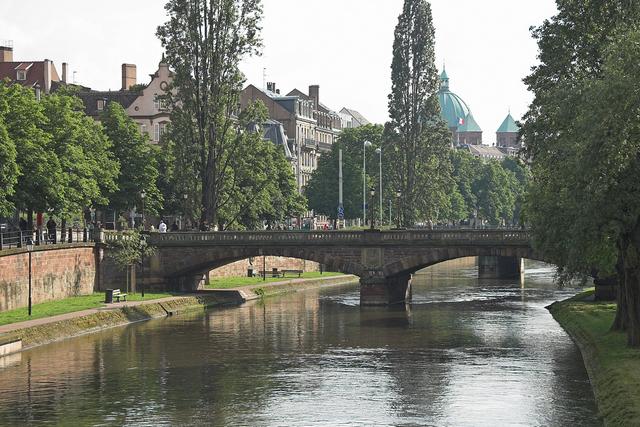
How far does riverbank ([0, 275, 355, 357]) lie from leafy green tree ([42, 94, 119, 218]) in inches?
405

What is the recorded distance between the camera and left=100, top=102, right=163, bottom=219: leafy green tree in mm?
120750

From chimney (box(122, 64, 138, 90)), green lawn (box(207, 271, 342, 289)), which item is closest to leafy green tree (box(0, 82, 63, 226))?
green lawn (box(207, 271, 342, 289))

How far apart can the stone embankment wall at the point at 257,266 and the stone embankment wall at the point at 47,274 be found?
993 inches

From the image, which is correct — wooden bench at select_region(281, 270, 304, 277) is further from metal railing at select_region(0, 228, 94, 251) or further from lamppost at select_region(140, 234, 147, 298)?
metal railing at select_region(0, 228, 94, 251)

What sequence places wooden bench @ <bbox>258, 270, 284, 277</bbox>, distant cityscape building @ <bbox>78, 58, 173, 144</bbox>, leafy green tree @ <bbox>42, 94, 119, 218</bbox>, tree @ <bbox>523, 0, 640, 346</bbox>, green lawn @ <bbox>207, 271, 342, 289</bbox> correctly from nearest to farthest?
tree @ <bbox>523, 0, 640, 346</bbox>, leafy green tree @ <bbox>42, 94, 119, 218</bbox>, green lawn @ <bbox>207, 271, 342, 289</bbox>, wooden bench @ <bbox>258, 270, 284, 277</bbox>, distant cityscape building @ <bbox>78, 58, 173, 144</bbox>

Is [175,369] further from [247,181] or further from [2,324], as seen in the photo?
[247,181]

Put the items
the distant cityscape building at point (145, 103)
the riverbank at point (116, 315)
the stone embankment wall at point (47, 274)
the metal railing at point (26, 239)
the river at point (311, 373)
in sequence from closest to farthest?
the river at point (311, 373) < the riverbank at point (116, 315) < the stone embankment wall at point (47, 274) < the metal railing at point (26, 239) < the distant cityscape building at point (145, 103)

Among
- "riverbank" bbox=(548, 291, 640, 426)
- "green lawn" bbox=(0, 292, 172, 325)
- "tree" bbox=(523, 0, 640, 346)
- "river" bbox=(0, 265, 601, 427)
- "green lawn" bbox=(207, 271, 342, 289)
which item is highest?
"tree" bbox=(523, 0, 640, 346)

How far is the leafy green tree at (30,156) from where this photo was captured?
92312mm

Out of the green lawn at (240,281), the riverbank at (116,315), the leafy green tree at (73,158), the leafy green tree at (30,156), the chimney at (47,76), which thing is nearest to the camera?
the riverbank at (116,315)

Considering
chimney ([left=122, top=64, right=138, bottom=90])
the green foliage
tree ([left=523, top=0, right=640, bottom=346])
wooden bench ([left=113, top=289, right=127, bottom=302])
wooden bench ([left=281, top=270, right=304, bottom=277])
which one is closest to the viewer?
tree ([left=523, top=0, right=640, bottom=346])

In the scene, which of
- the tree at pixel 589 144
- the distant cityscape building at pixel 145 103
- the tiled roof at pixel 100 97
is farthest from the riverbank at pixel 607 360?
the tiled roof at pixel 100 97

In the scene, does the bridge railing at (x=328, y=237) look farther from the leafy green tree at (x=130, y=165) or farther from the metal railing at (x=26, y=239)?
the leafy green tree at (x=130, y=165)

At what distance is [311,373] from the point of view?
210 ft
